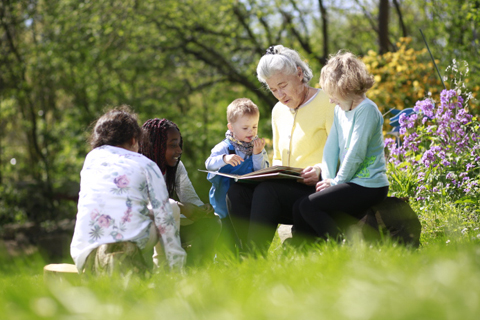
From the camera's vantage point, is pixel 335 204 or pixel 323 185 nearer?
pixel 335 204

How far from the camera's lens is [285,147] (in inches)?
150

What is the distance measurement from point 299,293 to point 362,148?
4.61ft

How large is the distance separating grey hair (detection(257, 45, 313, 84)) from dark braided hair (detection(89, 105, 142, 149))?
1.09 meters

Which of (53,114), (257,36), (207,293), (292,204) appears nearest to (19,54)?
(53,114)

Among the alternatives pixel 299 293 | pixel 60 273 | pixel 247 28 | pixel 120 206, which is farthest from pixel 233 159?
pixel 247 28

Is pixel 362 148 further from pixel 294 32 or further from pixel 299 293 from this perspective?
pixel 294 32

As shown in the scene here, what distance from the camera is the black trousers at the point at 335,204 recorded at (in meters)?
3.03

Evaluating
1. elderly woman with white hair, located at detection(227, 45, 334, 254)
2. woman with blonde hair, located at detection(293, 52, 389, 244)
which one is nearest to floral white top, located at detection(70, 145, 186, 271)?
elderly woman with white hair, located at detection(227, 45, 334, 254)

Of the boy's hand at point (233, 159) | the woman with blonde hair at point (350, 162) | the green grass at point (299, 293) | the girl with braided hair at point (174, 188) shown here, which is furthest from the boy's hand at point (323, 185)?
the girl with braided hair at point (174, 188)

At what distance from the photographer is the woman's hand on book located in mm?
3322

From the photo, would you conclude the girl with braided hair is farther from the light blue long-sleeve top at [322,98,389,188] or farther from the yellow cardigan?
the light blue long-sleeve top at [322,98,389,188]

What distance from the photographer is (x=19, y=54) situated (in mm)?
10219

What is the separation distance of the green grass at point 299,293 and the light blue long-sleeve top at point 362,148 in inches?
26.6

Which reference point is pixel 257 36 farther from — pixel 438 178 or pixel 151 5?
pixel 438 178
